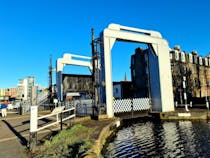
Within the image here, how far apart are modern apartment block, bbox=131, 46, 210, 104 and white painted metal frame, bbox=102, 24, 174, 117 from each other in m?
15.6

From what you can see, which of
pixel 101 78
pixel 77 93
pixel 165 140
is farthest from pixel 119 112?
pixel 77 93

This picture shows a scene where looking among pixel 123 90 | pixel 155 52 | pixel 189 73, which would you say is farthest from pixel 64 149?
pixel 189 73

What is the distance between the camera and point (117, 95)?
134 feet

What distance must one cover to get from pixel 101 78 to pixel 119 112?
430 cm

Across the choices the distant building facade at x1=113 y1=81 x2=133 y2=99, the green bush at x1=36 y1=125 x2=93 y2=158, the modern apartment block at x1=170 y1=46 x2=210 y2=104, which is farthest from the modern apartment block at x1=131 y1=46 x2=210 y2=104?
the green bush at x1=36 y1=125 x2=93 y2=158

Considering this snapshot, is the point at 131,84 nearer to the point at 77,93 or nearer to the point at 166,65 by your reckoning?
the point at 77,93

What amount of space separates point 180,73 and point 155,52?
20.7 metres

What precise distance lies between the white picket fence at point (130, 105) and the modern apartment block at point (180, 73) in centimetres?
1537

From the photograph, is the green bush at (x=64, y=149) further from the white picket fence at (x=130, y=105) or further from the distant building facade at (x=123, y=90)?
the distant building facade at (x=123, y=90)

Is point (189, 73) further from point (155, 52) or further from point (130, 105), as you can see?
point (130, 105)

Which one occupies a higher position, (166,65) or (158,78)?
(166,65)

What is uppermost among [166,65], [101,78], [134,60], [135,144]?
[134,60]

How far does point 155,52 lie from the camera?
17562mm

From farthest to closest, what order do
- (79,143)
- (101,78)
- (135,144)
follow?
1. (101,78)
2. (135,144)
3. (79,143)
